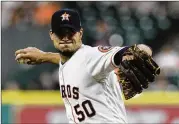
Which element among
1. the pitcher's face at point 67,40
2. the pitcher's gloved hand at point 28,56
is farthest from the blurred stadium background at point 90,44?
the pitcher's face at point 67,40

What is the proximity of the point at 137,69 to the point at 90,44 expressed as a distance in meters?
6.14

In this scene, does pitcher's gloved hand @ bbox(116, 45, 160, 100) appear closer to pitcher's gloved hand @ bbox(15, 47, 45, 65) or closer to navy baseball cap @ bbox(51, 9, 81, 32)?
navy baseball cap @ bbox(51, 9, 81, 32)

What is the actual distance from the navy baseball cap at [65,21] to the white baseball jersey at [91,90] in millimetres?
158

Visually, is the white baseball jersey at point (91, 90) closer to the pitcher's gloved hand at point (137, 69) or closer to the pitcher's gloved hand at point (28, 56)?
the pitcher's gloved hand at point (137, 69)

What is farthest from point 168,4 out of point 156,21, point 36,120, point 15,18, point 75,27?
point 75,27

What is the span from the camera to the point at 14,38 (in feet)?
30.7

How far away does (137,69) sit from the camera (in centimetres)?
353

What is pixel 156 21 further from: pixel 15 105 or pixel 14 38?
pixel 15 105

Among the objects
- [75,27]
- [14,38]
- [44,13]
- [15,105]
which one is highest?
[44,13]

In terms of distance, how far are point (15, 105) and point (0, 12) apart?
6.31 ft

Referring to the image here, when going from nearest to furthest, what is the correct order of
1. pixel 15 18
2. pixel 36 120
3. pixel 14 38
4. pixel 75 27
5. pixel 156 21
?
pixel 75 27 < pixel 36 120 < pixel 14 38 < pixel 15 18 < pixel 156 21

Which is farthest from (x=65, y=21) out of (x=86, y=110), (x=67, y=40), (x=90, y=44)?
(x=90, y=44)

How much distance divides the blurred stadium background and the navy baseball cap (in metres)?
4.39

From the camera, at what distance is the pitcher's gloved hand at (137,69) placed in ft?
11.3
